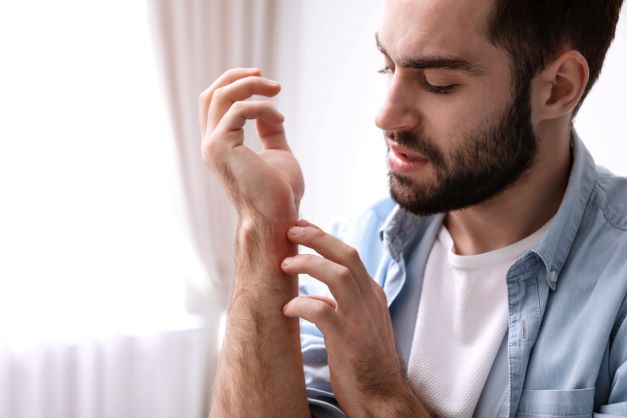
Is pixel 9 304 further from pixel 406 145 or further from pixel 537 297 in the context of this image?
pixel 537 297

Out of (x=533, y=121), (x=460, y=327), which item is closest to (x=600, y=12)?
(x=533, y=121)

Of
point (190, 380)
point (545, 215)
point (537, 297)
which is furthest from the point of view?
point (190, 380)

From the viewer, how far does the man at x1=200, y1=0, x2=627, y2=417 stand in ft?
3.93

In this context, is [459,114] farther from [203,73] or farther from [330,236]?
[203,73]

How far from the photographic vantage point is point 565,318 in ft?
4.04

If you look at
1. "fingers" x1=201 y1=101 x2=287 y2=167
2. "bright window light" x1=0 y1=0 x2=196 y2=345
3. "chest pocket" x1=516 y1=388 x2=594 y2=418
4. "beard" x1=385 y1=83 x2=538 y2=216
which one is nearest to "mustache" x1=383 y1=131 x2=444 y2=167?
"beard" x1=385 y1=83 x2=538 y2=216

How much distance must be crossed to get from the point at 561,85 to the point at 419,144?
295mm

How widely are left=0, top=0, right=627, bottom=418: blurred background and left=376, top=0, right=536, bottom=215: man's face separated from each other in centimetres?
136

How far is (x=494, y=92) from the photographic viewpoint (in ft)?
4.17

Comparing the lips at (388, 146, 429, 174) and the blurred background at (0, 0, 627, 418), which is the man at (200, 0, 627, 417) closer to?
the lips at (388, 146, 429, 174)

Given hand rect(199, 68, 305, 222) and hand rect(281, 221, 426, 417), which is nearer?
hand rect(281, 221, 426, 417)

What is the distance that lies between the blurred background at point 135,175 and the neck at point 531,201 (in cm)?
130

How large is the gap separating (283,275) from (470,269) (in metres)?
0.39

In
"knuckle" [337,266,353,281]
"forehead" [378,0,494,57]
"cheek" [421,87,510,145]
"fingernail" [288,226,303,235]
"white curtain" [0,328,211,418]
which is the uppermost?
"forehead" [378,0,494,57]
